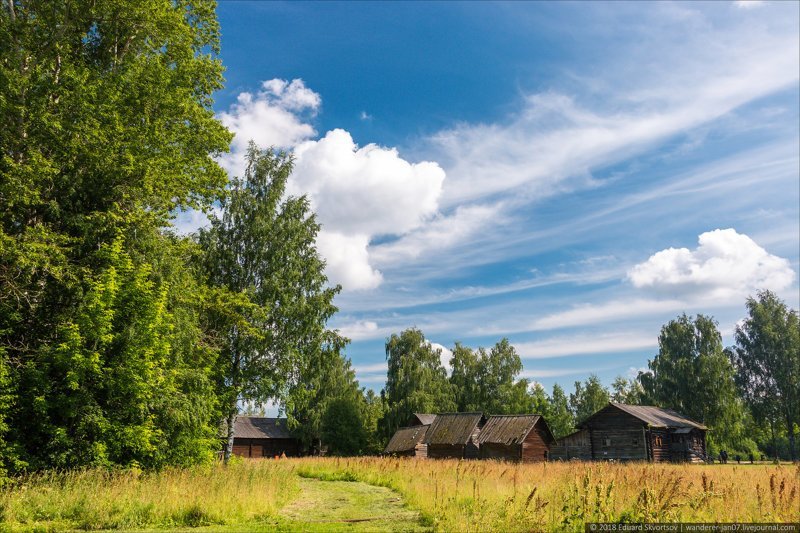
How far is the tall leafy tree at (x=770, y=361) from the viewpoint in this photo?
51.4 m

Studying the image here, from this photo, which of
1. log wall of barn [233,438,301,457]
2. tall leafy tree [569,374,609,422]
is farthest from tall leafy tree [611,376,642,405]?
log wall of barn [233,438,301,457]

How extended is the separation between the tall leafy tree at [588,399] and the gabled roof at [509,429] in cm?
3765

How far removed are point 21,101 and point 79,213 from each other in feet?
11.1

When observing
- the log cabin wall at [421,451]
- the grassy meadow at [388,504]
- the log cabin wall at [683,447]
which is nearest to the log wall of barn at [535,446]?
the log cabin wall at [421,451]

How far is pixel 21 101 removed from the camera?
1423 centimetres

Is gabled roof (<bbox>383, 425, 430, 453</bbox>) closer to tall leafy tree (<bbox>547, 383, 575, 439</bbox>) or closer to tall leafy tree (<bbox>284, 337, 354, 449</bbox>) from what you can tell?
tall leafy tree (<bbox>284, 337, 354, 449</bbox>)

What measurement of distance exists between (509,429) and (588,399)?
136ft

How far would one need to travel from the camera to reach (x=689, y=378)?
53500 mm

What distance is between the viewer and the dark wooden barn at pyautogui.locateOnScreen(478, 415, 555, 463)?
125ft

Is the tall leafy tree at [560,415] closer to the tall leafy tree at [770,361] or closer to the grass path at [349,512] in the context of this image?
the tall leafy tree at [770,361]

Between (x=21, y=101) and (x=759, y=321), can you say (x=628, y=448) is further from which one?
(x=21, y=101)

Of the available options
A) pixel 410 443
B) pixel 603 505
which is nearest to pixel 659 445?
pixel 410 443

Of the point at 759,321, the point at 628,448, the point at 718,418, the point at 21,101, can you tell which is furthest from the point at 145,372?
the point at 759,321

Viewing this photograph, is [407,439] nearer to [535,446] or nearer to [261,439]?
[535,446]
